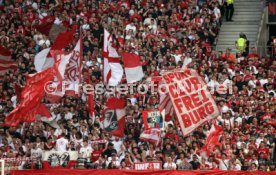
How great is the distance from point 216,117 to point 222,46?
33.7 ft

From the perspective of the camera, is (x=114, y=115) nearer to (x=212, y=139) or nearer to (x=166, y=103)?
(x=166, y=103)

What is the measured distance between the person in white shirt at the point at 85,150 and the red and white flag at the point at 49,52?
435 centimetres

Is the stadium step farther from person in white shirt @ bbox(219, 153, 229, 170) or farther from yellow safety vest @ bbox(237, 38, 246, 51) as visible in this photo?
person in white shirt @ bbox(219, 153, 229, 170)

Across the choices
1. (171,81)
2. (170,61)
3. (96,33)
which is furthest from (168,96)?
(96,33)

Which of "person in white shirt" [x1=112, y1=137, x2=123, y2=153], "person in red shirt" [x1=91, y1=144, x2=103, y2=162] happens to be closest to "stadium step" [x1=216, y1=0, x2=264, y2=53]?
"person in white shirt" [x1=112, y1=137, x2=123, y2=153]

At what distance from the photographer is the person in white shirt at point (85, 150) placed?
39.1 meters

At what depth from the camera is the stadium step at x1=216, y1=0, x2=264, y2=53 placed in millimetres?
47500

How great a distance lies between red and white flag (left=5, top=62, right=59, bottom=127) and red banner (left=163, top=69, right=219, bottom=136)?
462cm

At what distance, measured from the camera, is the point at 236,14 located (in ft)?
161

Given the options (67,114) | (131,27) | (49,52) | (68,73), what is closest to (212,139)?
(68,73)

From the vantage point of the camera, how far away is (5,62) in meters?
45.8

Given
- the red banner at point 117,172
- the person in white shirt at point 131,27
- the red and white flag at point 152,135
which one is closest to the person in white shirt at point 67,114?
the red and white flag at point 152,135

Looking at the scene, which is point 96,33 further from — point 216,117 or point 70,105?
point 216,117

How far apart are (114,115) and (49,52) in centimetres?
414
